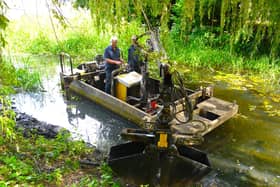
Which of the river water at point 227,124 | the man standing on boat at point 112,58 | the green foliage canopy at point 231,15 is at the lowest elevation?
the river water at point 227,124

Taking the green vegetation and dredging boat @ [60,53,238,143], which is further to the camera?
→ dredging boat @ [60,53,238,143]

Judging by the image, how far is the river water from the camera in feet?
18.0

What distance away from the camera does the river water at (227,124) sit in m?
5.49

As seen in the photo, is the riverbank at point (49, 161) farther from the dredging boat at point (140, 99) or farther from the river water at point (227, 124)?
the dredging boat at point (140, 99)

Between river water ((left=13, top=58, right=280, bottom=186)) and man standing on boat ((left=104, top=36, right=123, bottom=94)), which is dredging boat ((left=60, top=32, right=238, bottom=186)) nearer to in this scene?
man standing on boat ((left=104, top=36, right=123, bottom=94))

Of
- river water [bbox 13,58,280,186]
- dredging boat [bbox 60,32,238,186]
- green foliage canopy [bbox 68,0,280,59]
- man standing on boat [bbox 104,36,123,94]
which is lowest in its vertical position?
river water [bbox 13,58,280,186]

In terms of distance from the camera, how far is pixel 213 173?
5414mm

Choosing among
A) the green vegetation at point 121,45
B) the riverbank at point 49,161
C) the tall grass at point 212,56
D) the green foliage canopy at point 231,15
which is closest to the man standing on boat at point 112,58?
the green vegetation at point 121,45

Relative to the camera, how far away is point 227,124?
283 inches

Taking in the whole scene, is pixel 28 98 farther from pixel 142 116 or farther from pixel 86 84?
pixel 142 116

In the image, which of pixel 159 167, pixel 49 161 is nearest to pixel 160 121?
pixel 159 167

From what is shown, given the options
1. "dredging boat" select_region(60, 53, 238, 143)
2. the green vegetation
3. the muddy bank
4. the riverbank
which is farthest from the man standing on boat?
the riverbank

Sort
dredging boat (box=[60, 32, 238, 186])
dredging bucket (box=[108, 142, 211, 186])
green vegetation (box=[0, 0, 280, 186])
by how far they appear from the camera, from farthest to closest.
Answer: dredging bucket (box=[108, 142, 211, 186])
dredging boat (box=[60, 32, 238, 186])
green vegetation (box=[0, 0, 280, 186])

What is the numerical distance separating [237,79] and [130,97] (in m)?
4.46
